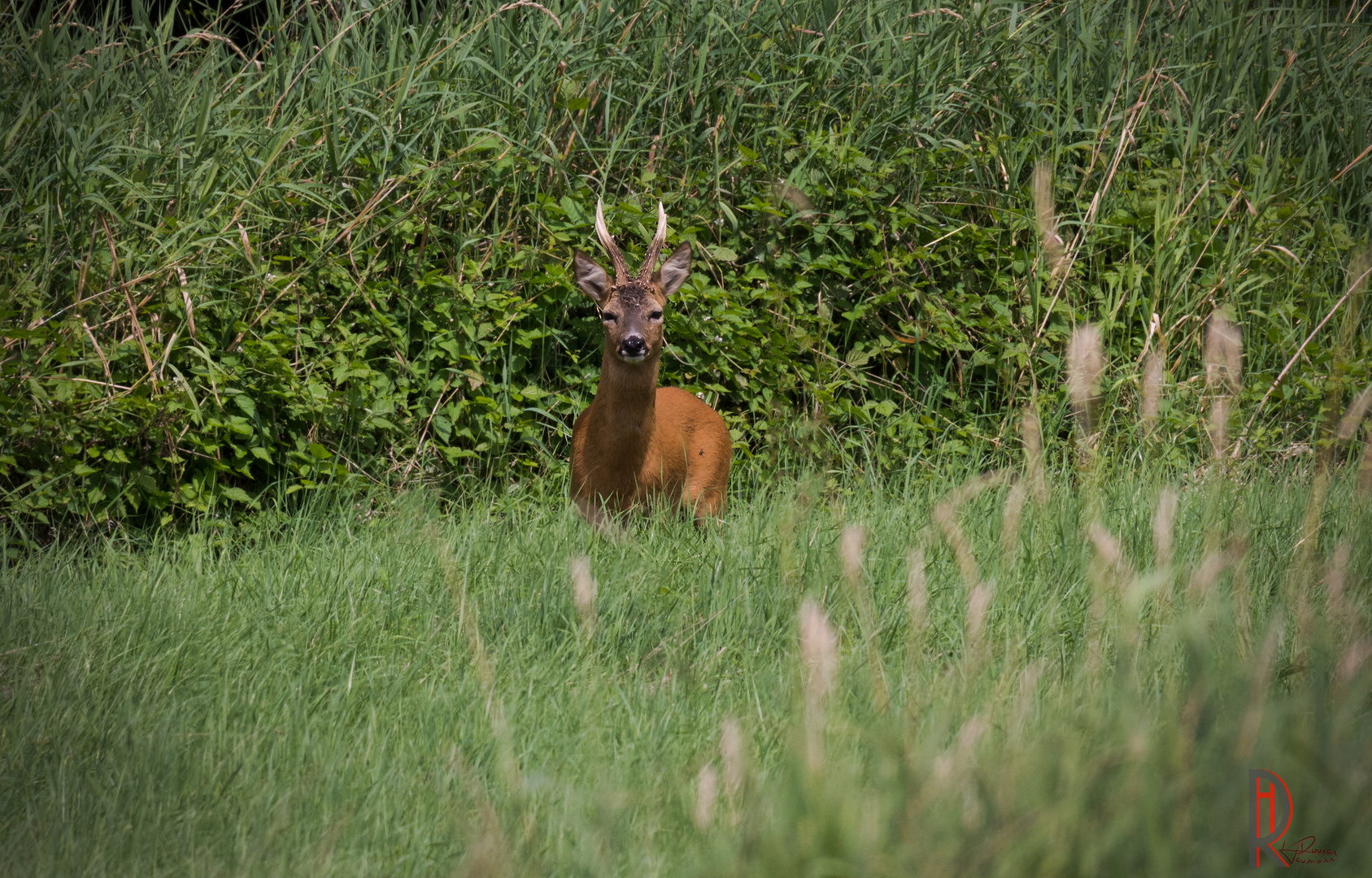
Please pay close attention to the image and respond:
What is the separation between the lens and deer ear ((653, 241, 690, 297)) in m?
4.68

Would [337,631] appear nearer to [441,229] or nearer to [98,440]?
[98,440]

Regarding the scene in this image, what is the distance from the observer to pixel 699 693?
9.20ft

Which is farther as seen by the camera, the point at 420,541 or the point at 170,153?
the point at 170,153

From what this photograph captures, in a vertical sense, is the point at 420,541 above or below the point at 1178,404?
below

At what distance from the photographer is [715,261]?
5.55 metres

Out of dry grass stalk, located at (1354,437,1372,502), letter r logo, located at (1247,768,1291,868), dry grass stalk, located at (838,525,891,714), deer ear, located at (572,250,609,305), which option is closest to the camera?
letter r logo, located at (1247,768,1291,868)

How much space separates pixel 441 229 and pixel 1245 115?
4024 mm

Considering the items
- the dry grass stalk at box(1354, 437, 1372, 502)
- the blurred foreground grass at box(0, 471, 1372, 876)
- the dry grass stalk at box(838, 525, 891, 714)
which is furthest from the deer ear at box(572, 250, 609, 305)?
the dry grass stalk at box(1354, 437, 1372, 502)

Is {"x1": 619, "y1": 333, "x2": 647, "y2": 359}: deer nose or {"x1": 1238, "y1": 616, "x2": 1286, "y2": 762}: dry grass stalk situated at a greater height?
{"x1": 1238, "y1": 616, "x2": 1286, "y2": 762}: dry grass stalk

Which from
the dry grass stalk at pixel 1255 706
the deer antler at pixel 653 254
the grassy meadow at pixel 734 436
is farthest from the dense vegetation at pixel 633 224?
the dry grass stalk at pixel 1255 706

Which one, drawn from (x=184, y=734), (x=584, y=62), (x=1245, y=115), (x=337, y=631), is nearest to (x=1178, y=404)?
(x=1245, y=115)

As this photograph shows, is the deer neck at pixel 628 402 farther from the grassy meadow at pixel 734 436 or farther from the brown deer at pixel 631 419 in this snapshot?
the grassy meadow at pixel 734 436

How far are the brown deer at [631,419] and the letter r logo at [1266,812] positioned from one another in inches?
111

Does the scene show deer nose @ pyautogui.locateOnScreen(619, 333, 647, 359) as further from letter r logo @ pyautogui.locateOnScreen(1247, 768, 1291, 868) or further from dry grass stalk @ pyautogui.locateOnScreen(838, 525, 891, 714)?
letter r logo @ pyautogui.locateOnScreen(1247, 768, 1291, 868)
